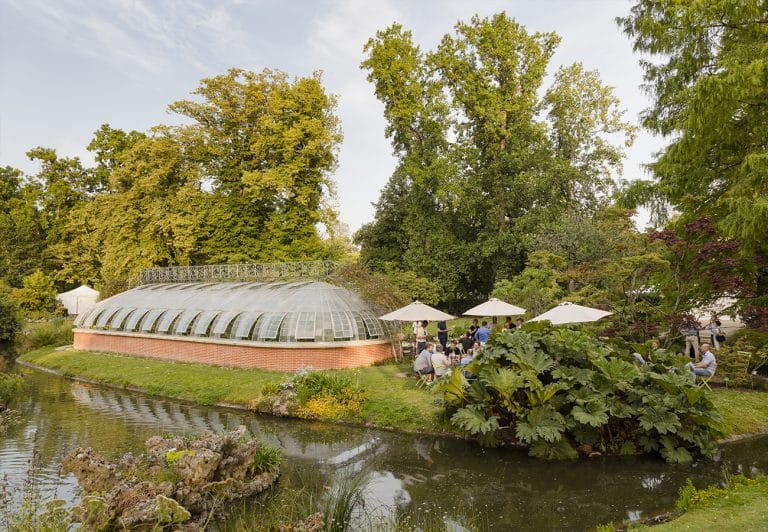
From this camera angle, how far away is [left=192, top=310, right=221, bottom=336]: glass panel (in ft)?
72.9

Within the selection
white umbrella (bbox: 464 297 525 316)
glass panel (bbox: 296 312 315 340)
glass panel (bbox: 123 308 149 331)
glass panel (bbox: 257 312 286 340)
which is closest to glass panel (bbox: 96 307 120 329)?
glass panel (bbox: 123 308 149 331)

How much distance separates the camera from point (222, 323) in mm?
21594

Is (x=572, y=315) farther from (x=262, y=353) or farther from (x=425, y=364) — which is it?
(x=262, y=353)

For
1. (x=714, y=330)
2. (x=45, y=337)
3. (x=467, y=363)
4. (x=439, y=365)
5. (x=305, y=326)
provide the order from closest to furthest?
(x=467, y=363) < (x=439, y=365) < (x=714, y=330) < (x=305, y=326) < (x=45, y=337)

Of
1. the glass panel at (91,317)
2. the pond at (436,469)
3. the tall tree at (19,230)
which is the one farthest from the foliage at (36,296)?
the pond at (436,469)

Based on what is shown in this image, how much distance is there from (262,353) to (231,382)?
2.10 meters

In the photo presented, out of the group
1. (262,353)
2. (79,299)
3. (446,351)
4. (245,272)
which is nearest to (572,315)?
(446,351)

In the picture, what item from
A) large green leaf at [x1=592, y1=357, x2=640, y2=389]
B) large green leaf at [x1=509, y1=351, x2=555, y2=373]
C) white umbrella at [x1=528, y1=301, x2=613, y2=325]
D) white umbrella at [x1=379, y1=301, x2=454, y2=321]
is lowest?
large green leaf at [x1=592, y1=357, x2=640, y2=389]

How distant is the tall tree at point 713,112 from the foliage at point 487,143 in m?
12.1

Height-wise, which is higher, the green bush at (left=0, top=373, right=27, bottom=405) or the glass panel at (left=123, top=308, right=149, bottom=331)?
the glass panel at (left=123, top=308, right=149, bottom=331)

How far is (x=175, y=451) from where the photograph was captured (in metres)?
8.91

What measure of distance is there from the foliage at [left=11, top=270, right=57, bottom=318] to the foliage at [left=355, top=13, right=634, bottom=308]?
31.8m

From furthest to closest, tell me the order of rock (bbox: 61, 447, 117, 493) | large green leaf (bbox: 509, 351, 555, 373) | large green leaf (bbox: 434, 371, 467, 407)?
large green leaf (bbox: 434, 371, 467, 407), large green leaf (bbox: 509, 351, 555, 373), rock (bbox: 61, 447, 117, 493)

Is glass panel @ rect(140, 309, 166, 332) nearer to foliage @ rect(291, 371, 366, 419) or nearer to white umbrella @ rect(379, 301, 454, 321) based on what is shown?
foliage @ rect(291, 371, 366, 419)
